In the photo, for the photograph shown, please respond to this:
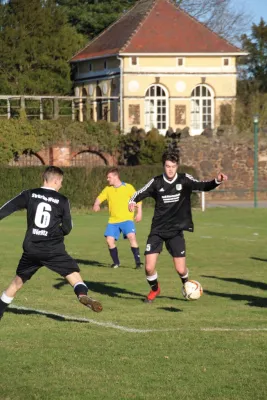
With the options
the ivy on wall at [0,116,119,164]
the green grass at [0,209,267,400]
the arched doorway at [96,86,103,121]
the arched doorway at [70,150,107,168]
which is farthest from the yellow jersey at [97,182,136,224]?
the arched doorway at [96,86,103,121]

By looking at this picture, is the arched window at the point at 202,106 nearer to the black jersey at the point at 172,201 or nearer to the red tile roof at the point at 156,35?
the red tile roof at the point at 156,35

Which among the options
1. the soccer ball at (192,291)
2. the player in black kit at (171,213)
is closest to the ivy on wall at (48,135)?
the player in black kit at (171,213)

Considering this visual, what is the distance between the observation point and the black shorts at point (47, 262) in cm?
1178

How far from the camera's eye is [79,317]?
12.9 metres

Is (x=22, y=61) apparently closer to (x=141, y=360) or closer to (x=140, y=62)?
(x=140, y=62)

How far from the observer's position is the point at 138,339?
11.1 m

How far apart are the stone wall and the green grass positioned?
34.9 meters

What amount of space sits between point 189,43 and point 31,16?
32.8 ft

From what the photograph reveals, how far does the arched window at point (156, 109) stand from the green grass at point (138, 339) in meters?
41.8

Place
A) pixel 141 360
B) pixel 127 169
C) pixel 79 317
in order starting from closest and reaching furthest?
pixel 141 360
pixel 79 317
pixel 127 169

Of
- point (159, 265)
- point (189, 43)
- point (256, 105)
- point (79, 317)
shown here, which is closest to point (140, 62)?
point (189, 43)

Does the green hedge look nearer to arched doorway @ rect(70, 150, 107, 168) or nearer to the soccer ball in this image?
arched doorway @ rect(70, 150, 107, 168)

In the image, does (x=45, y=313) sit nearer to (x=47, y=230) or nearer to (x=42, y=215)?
(x=47, y=230)

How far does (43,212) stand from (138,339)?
185 cm
